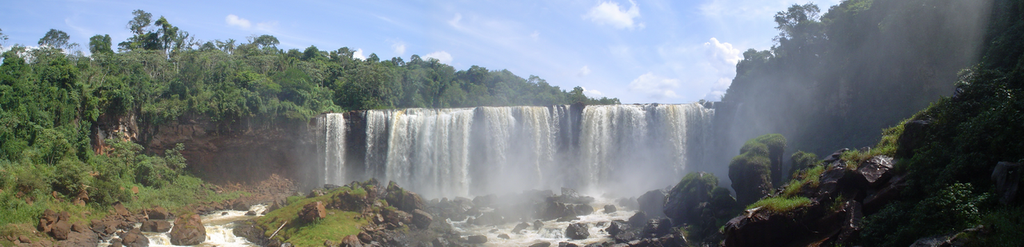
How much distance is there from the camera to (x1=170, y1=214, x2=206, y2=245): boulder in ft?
71.5

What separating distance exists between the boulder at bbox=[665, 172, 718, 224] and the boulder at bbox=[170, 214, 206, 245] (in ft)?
69.6

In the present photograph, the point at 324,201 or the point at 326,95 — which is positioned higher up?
the point at 326,95

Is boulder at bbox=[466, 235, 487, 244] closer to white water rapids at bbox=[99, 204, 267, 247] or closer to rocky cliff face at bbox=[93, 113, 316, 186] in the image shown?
white water rapids at bbox=[99, 204, 267, 247]

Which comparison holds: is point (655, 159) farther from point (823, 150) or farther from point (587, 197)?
point (823, 150)

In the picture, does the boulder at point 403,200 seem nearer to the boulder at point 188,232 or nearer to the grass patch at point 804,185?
the boulder at point 188,232

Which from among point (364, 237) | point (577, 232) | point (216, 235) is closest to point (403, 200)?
point (364, 237)

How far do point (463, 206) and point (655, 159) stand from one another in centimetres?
1443

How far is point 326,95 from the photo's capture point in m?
41.3

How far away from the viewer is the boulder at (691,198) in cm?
2439

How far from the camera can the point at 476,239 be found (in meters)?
23.9

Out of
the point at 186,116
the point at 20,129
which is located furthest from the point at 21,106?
the point at 186,116

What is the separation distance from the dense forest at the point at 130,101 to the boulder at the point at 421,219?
13965 millimetres

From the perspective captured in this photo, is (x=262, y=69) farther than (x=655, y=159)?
Yes

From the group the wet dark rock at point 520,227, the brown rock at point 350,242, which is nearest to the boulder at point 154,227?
the brown rock at point 350,242
